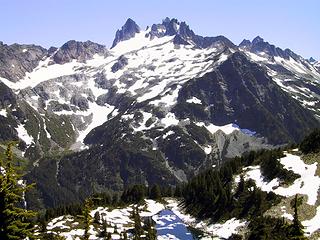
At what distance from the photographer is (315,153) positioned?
509ft

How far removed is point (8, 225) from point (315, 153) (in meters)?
141

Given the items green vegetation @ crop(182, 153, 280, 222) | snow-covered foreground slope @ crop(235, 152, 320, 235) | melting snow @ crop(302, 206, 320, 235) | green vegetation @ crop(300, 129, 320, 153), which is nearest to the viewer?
melting snow @ crop(302, 206, 320, 235)

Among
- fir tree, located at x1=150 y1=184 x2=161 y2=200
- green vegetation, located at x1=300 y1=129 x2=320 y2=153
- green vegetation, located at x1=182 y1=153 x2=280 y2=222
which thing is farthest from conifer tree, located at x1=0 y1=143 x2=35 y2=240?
fir tree, located at x1=150 y1=184 x2=161 y2=200

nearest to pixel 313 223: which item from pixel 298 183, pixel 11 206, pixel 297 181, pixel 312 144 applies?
pixel 298 183

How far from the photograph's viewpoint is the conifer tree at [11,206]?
80.0 feet

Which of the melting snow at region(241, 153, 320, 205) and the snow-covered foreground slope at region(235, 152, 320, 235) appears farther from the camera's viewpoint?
A: the melting snow at region(241, 153, 320, 205)

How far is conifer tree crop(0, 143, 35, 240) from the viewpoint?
2438 centimetres

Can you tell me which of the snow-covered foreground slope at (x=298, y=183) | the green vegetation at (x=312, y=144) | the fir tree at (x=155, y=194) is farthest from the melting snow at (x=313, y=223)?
the fir tree at (x=155, y=194)

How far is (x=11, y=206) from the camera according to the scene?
83.9 ft

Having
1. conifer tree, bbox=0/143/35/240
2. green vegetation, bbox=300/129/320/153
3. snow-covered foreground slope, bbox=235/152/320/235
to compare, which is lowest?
snow-covered foreground slope, bbox=235/152/320/235

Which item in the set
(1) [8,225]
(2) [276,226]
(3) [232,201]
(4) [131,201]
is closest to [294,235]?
(1) [8,225]

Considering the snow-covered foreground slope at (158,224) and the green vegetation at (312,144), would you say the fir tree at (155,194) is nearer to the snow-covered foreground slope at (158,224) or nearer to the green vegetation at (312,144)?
the snow-covered foreground slope at (158,224)

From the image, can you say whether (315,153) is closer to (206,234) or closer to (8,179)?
(206,234)

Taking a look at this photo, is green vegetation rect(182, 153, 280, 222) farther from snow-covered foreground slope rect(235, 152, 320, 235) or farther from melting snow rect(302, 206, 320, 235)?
melting snow rect(302, 206, 320, 235)
